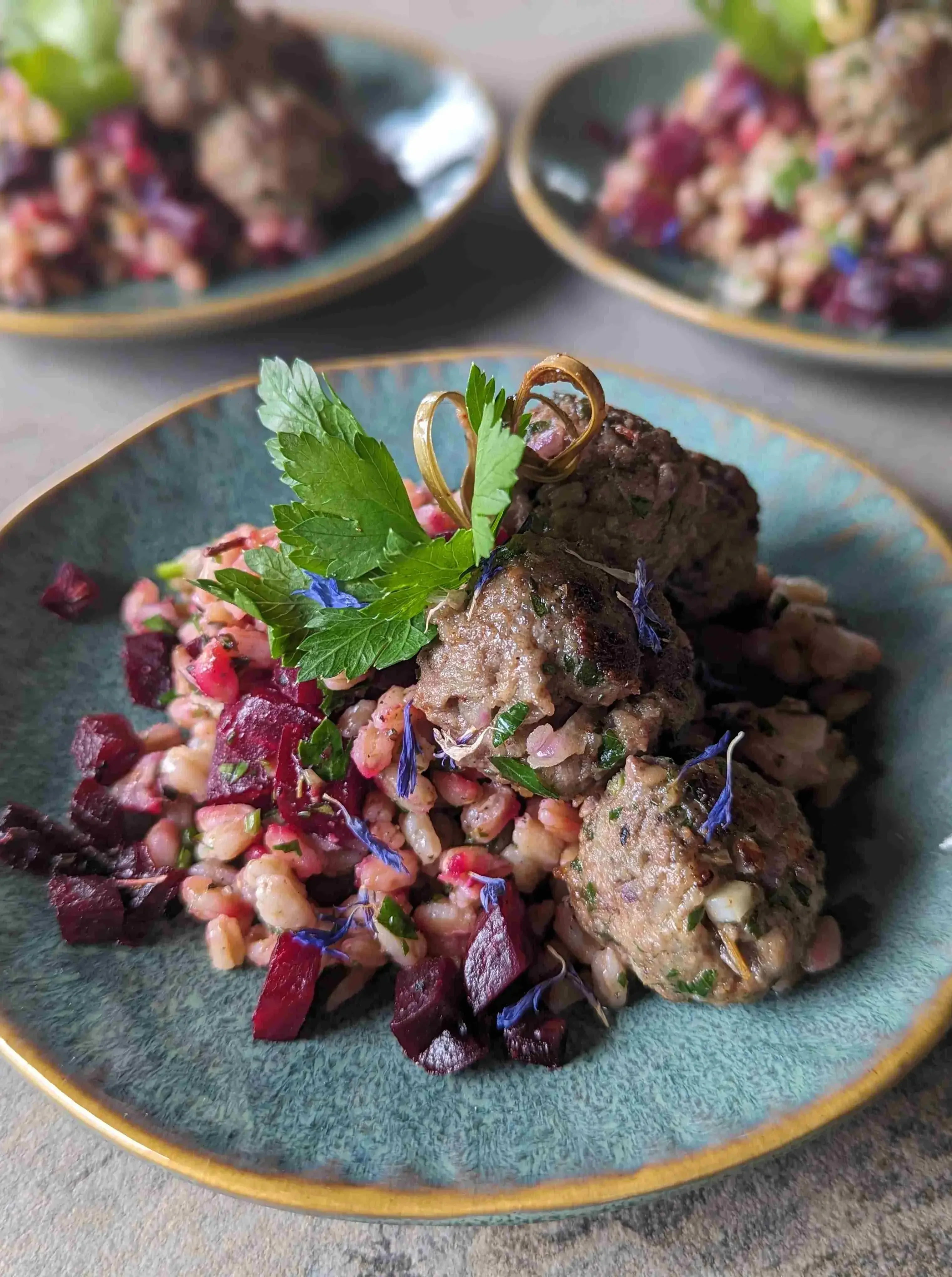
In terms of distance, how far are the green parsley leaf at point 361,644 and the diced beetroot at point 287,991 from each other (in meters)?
0.59

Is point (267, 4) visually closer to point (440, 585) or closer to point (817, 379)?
point (817, 379)

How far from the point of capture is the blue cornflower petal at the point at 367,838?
7.87 feet

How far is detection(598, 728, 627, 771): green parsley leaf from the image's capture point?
7.23 ft

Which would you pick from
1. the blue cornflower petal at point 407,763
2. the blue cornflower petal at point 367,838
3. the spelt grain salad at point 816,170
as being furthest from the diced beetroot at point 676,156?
the blue cornflower petal at point 367,838

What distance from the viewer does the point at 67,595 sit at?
2.98 m

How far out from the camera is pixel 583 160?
4969 millimetres

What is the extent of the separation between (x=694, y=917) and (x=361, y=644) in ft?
2.79

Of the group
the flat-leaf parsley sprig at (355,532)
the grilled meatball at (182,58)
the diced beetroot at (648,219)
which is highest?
the grilled meatball at (182,58)

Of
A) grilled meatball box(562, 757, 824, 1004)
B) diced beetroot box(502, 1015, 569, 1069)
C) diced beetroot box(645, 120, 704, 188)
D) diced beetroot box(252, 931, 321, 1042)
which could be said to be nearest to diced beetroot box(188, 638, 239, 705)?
diced beetroot box(252, 931, 321, 1042)

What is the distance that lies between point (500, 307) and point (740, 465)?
1821 mm

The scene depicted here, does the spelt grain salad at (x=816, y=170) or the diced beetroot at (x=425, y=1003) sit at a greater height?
the spelt grain salad at (x=816, y=170)

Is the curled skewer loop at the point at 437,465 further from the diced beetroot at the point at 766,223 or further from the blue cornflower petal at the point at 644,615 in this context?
the diced beetroot at the point at 766,223

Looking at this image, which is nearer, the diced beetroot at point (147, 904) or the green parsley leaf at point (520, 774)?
the green parsley leaf at point (520, 774)

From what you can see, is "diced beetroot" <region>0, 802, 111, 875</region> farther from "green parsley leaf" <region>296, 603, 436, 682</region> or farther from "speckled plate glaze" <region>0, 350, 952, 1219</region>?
"green parsley leaf" <region>296, 603, 436, 682</region>
